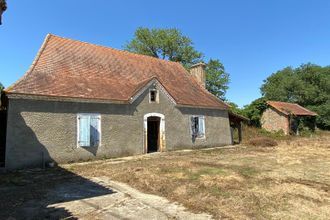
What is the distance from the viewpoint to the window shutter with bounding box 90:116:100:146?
47.1 ft

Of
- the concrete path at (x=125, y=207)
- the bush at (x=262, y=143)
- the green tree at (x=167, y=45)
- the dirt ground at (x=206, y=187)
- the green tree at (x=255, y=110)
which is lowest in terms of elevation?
the concrete path at (x=125, y=207)

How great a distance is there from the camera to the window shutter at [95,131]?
14352mm

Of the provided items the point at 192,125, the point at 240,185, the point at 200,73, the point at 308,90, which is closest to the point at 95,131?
the point at 192,125

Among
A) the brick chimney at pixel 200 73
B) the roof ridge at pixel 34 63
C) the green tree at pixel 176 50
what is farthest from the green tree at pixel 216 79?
the roof ridge at pixel 34 63

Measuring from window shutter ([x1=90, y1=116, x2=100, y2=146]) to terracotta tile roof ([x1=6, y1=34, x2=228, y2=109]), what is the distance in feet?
3.56

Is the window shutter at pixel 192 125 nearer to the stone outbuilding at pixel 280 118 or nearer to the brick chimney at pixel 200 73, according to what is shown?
the brick chimney at pixel 200 73

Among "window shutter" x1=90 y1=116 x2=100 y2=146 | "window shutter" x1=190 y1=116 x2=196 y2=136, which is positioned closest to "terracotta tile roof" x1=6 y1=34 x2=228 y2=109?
"window shutter" x1=190 y1=116 x2=196 y2=136

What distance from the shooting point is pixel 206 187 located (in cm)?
814

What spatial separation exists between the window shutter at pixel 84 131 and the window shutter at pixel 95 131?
0.73 ft

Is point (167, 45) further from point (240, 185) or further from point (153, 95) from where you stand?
point (240, 185)

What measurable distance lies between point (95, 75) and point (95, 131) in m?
3.70

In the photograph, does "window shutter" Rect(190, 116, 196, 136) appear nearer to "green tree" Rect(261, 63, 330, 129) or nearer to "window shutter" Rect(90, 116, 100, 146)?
"window shutter" Rect(90, 116, 100, 146)

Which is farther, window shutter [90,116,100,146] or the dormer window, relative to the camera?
the dormer window

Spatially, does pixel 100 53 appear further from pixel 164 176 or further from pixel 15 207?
pixel 15 207
